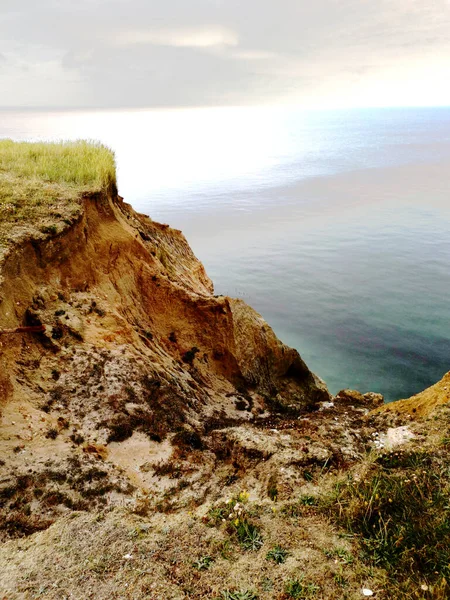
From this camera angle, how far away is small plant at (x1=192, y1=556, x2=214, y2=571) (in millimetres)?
4445

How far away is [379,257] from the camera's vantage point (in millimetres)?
35031

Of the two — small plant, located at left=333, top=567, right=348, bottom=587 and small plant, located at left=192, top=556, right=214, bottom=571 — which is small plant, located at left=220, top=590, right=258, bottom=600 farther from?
small plant, located at left=333, top=567, right=348, bottom=587

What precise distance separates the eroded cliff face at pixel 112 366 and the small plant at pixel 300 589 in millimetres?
2714

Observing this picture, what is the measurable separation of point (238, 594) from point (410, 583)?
1.79 meters

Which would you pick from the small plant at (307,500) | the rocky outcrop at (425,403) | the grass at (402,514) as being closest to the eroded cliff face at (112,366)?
the small plant at (307,500)

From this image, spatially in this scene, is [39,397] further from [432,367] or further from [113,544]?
[432,367]

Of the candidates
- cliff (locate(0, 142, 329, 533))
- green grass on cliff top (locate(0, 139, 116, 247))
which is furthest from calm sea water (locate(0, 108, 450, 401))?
cliff (locate(0, 142, 329, 533))

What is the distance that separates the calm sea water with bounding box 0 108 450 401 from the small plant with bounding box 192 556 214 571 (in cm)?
1540

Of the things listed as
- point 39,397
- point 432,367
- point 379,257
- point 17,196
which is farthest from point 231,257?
point 39,397

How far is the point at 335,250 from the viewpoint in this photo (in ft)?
121

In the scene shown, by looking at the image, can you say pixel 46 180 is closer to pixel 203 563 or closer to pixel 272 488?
pixel 272 488

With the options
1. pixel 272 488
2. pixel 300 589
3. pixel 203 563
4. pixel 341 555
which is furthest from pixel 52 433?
pixel 341 555

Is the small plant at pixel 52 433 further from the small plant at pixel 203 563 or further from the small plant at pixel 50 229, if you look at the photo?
the small plant at pixel 50 229

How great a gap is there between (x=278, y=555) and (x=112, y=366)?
195 inches
